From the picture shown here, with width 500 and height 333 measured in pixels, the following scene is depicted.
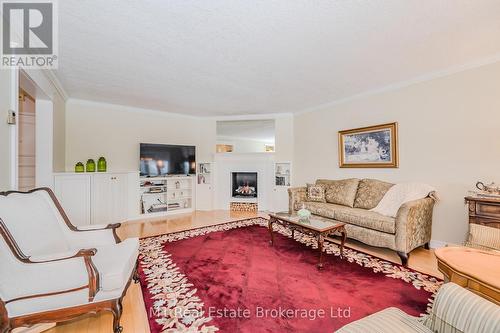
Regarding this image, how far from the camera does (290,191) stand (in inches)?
166

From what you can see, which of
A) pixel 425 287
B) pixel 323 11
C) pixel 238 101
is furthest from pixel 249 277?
pixel 238 101

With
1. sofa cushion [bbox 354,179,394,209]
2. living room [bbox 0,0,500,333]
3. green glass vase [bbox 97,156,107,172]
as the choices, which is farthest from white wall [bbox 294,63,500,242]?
green glass vase [bbox 97,156,107,172]

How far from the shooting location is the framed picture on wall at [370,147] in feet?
11.9

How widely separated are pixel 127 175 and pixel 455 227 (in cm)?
574

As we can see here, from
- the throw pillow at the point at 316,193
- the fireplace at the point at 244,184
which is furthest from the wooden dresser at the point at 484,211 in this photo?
the fireplace at the point at 244,184

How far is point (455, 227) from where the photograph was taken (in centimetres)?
297

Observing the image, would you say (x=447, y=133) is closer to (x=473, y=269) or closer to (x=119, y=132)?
(x=473, y=269)

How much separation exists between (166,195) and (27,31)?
375 centimetres

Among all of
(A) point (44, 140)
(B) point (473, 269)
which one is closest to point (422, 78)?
(B) point (473, 269)

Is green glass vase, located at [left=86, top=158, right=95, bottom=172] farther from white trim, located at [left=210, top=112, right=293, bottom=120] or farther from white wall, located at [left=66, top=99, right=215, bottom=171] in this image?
white trim, located at [left=210, top=112, right=293, bottom=120]

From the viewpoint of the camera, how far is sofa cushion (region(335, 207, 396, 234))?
2788 millimetres

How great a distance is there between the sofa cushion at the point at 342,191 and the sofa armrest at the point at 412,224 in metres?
1.05

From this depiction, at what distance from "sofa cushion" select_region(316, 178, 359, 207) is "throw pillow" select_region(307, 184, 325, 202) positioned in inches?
4.0

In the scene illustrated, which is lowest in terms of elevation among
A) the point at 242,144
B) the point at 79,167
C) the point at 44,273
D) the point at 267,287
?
the point at 267,287
